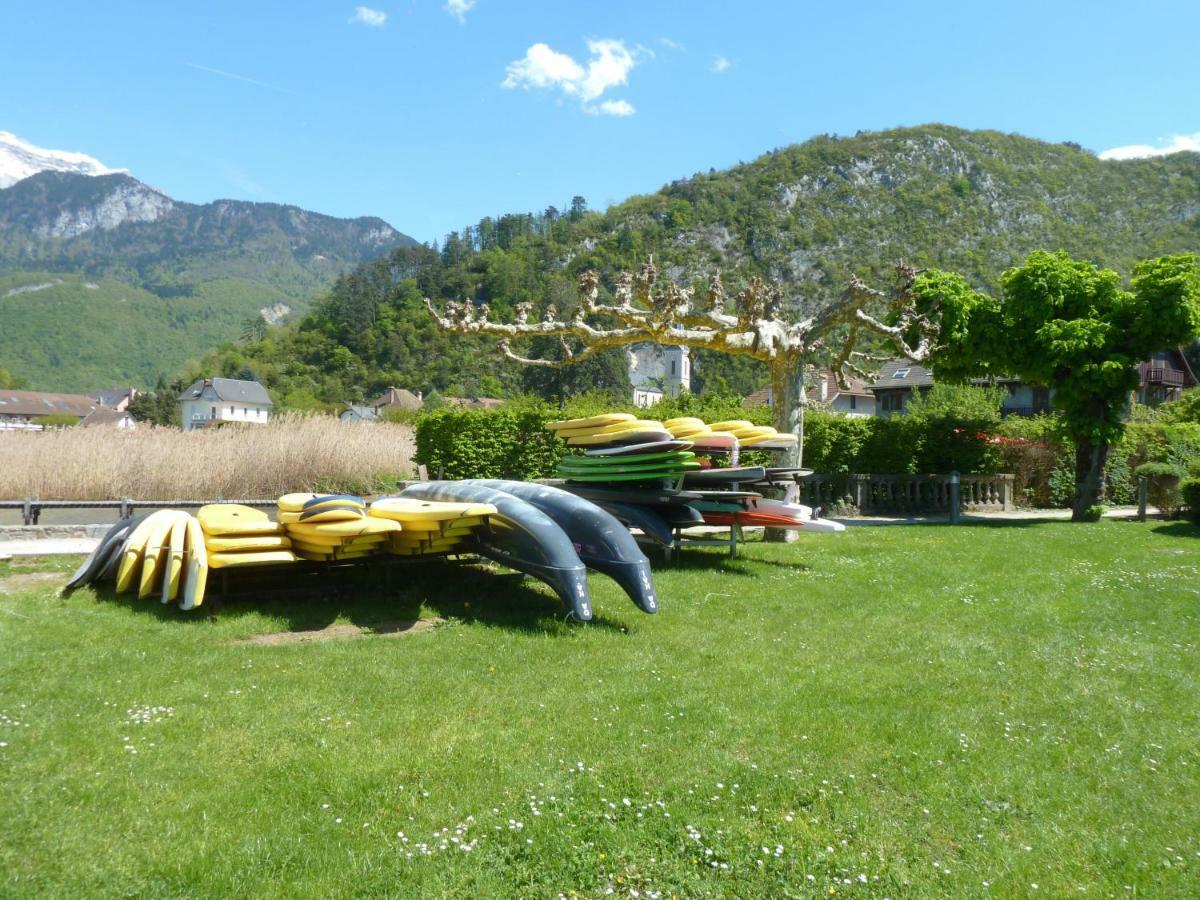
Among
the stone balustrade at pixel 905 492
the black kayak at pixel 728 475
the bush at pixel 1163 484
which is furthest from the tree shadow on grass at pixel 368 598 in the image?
the bush at pixel 1163 484

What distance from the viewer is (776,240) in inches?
4126

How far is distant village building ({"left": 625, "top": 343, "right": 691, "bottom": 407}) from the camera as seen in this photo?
282 feet

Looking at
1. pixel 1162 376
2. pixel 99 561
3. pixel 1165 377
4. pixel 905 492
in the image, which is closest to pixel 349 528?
pixel 99 561

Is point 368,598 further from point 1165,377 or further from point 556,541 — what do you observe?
point 1165,377

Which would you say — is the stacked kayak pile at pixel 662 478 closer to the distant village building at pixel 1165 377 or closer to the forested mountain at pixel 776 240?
the distant village building at pixel 1165 377

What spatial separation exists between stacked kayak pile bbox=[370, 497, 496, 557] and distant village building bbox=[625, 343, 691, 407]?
64.5m

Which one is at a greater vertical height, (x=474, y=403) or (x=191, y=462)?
(x=474, y=403)

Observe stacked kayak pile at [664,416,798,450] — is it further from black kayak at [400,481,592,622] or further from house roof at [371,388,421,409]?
house roof at [371,388,421,409]

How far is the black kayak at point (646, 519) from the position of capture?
10438 millimetres

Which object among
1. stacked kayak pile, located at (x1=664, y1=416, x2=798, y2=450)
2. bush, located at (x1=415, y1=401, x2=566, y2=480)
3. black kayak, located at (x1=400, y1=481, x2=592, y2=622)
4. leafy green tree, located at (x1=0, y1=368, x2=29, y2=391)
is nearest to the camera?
black kayak, located at (x1=400, y1=481, x2=592, y2=622)

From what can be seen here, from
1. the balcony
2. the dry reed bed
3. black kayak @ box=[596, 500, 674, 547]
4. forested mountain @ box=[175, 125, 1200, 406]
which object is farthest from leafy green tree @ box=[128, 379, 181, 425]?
the balcony

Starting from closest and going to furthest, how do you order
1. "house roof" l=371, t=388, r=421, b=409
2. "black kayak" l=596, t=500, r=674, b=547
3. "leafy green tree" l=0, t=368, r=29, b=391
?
"black kayak" l=596, t=500, r=674, b=547 < "house roof" l=371, t=388, r=421, b=409 < "leafy green tree" l=0, t=368, r=29, b=391

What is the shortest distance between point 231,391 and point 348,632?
77.8 metres

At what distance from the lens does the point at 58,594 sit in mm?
7953
